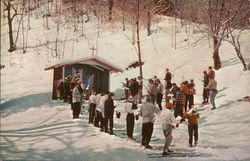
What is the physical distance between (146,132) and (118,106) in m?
1.72

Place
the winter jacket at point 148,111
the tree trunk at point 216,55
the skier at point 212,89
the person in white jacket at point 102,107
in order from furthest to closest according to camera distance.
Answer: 1. the person in white jacket at point 102,107
2. the tree trunk at point 216,55
3. the skier at point 212,89
4. the winter jacket at point 148,111

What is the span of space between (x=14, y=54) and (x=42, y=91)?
5.90 feet

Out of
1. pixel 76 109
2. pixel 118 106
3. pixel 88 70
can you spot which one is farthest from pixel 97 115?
pixel 88 70

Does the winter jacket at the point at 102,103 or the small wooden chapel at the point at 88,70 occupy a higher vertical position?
the small wooden chapel at the point at 88,70

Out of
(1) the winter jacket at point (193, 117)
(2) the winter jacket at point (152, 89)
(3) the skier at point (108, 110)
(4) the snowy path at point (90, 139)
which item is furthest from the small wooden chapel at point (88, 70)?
(1) the winter jacket at point (193, 117)

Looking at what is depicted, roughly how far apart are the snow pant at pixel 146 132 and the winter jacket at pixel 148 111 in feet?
0.24

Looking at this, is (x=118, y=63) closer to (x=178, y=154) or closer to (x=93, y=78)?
(x=93, y=78)

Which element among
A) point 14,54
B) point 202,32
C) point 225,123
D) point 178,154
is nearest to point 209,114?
point 225,123

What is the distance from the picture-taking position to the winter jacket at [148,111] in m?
7.13

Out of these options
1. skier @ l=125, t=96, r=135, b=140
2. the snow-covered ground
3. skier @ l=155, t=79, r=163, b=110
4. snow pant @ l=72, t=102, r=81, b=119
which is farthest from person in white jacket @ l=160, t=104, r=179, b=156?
snow pant @ l=72, t=102, r=81, b=119

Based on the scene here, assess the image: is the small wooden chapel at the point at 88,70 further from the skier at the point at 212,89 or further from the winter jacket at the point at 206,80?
the skier at the point at 212,89

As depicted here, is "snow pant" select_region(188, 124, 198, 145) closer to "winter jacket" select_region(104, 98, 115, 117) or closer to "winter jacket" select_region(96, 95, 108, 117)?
"winter jacket" select_region(104, 98, 115, 117)

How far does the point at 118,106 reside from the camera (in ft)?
28.8

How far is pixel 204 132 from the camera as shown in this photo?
23.1 ft
